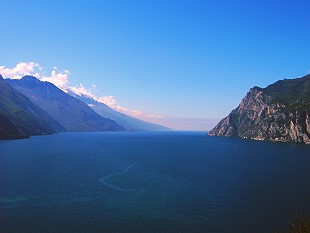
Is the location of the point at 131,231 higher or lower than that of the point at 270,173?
lower

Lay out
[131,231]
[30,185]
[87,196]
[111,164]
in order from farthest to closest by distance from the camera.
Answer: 1. [111,164]
2. [30,185]
3. [87,196]
4. [131,231]

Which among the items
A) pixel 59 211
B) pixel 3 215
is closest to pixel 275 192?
pixel 59 211

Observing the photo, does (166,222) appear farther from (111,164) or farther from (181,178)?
(111,164)

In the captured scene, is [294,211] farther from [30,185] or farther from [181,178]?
[30,185]

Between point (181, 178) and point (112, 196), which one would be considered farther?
point (181, 178)

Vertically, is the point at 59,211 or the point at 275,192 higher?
the point at 275,192

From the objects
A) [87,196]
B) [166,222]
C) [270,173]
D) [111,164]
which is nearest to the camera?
[166,222]

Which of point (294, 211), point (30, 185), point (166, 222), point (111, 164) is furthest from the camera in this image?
point (111, 164)

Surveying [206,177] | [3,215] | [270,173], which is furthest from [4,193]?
[270,173]

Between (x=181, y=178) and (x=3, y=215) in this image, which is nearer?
(x=3, y=215)
